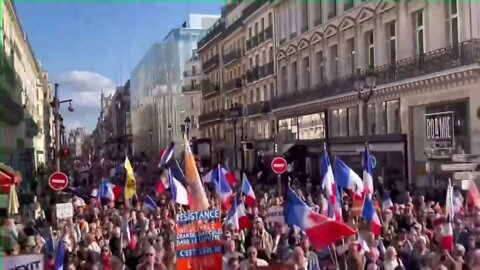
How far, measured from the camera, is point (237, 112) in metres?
32.4

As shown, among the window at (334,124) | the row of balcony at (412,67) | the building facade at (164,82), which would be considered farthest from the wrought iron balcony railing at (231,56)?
the window at (334,124)

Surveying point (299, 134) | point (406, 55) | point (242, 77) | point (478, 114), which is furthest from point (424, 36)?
point (242, 77)

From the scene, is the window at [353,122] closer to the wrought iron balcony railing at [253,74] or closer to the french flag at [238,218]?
the wrought iron balcony railing at [253,74]

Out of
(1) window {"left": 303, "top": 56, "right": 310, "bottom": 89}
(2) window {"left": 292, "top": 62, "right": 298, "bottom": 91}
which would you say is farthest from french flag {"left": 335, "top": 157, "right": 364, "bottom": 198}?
(2) window {"left": 292, "top": 62, "right": 298, "bottom": 91}

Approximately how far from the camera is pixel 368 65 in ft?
84.8

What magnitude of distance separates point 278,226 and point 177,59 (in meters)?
45.5

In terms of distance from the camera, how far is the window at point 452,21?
67.2ft

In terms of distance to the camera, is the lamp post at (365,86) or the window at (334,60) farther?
the window at (334,60)

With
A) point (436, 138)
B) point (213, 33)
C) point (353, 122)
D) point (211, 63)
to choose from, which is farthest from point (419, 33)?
point (213, 33)

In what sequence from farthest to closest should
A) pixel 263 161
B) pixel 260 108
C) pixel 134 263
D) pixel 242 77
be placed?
pixel 242 77, pixel 260 108, pixel 263 161, pixel 134 263

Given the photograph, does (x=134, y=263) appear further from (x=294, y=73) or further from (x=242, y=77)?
(x=242, y=77)

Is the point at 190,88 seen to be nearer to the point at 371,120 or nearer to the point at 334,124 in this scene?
the point at 334,124

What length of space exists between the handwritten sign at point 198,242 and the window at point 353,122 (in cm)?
1969

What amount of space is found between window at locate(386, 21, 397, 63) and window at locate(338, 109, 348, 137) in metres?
4.26
